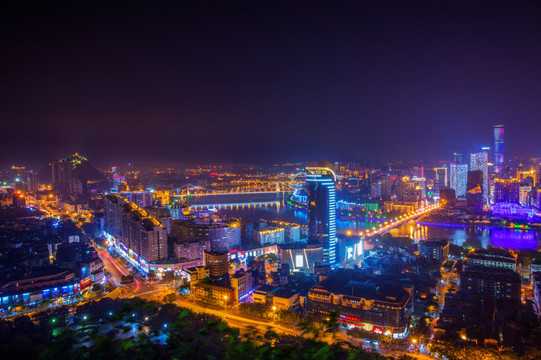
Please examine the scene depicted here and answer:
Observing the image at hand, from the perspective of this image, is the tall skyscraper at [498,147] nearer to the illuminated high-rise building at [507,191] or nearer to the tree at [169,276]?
the illuminated high-rise building at [507,191]

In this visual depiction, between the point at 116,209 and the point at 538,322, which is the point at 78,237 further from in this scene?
the point at 538,322

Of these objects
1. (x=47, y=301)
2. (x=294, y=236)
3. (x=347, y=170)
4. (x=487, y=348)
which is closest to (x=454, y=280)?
(x=487, y=348)

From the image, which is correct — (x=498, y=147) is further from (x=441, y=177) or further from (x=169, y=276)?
(x=169, y=276)

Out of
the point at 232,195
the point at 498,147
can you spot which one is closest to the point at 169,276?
the point at 232,195

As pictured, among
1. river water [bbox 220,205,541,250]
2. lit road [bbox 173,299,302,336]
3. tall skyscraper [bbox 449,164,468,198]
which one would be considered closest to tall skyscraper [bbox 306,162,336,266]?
lit road [bbox 173,299,302,336]

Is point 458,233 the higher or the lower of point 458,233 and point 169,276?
the lower

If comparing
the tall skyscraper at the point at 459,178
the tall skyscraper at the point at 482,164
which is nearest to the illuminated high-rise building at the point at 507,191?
the tall skyscraper at the point at 482,164
